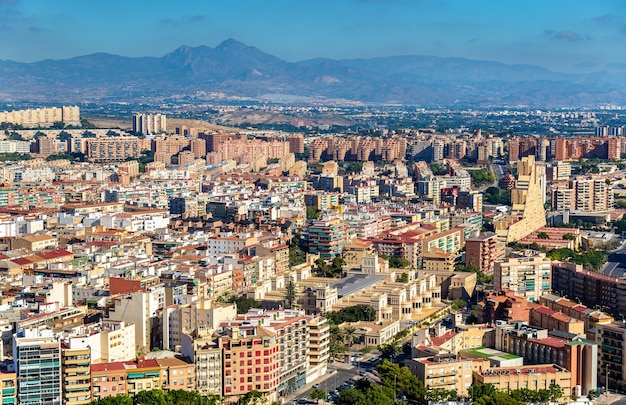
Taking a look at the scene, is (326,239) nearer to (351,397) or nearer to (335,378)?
(335,378)

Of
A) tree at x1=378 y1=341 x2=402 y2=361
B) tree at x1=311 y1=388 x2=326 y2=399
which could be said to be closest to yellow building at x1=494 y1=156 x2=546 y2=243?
tree at x1=378 y1=341 x2=402 y2=361

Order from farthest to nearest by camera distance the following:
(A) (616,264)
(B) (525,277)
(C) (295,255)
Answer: (A) (616,264), (C) (295,255), (B) (525,277)

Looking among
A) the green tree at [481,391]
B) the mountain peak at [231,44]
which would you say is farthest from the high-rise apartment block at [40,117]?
the mountain peak at [231,44]

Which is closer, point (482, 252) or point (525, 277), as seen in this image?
point (525, 277)

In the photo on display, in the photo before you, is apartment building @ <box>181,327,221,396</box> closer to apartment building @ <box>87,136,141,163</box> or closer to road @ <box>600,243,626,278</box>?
road @ <box>600,243,626,278</box>

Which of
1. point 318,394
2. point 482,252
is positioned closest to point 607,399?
point 318,394

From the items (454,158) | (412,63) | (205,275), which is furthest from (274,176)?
(412,63)

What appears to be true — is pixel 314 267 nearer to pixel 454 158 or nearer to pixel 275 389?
pixel 275 389

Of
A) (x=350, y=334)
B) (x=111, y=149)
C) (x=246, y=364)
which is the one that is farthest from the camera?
(x=111, y=149)
